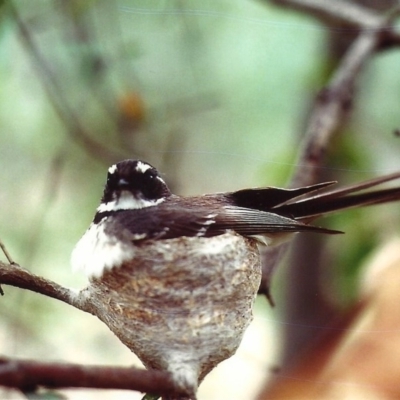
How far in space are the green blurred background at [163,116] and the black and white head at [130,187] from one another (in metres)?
0.36

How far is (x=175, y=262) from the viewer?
0.69 meters

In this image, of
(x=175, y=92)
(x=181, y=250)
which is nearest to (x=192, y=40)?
(x=175, y=92)

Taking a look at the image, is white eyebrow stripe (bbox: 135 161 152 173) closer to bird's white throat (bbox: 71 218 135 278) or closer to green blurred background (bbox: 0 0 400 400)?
bird's white throat (bbox: 71 218 135 278)

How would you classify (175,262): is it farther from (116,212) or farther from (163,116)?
(163,116)

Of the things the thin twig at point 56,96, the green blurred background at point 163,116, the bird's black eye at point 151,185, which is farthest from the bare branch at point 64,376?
the thin twig at point 56,96

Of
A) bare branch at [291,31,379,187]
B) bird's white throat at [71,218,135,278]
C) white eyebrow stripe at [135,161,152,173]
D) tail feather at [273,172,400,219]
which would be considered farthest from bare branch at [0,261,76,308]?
bare branch at [291,31,379,187]

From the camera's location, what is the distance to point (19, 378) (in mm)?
453

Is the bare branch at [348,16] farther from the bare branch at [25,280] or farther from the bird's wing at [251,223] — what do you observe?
the bare branch at [25,280]

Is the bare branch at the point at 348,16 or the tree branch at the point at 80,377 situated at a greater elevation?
the bare branch at the point at 348,16

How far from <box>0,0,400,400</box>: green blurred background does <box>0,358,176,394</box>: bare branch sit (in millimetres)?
602

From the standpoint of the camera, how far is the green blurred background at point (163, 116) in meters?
1.18

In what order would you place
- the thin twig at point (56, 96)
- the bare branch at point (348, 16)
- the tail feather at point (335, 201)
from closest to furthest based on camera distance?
the tail feather at point (335, 201) < the thin twig at point (56, 96) < the bare branch at point (348, 16)

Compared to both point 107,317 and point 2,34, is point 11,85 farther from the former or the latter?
point 107,317

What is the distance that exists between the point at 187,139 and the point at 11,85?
0.44m
